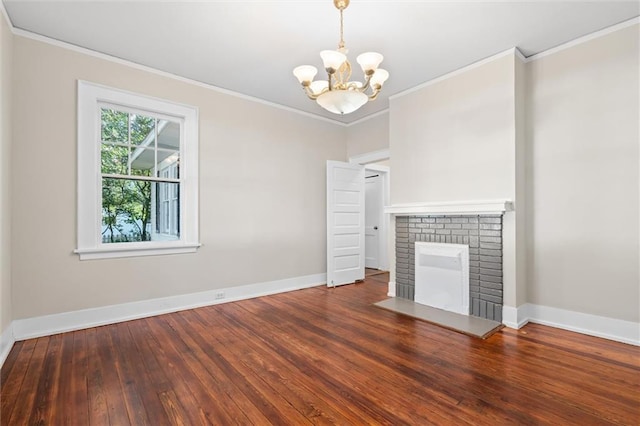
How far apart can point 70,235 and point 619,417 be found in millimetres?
4663

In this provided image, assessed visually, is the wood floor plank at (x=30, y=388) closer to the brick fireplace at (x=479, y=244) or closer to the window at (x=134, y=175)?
the window at (x=134, y=175)

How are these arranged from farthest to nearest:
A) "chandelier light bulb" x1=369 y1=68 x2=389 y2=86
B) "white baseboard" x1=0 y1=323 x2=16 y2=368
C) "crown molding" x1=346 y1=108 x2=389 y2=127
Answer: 1. "crown molding" x1=346 y1=108 x2=389 y2=127
2. "chandelier light bulb" x1=369 y1=68 x2=389 y2=86
3. "white baseboard" x1=0 y1=323 x2=16 y2=368

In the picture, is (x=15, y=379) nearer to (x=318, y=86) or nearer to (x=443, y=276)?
(x=318, y=86)

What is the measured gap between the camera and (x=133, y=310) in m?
3.49

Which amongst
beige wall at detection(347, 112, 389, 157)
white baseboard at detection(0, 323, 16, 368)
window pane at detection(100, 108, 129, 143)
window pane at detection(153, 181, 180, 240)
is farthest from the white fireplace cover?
white baseboard at detection(0, 323, 16, 368)

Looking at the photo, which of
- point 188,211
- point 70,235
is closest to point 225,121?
point 188,211

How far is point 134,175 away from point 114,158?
0.27 metres

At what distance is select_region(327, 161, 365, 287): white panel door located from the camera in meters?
5.18

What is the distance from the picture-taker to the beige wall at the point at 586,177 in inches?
111

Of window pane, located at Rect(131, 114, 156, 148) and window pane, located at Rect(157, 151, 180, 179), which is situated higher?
window pane, located at Rect(131, 114, 156, 148)

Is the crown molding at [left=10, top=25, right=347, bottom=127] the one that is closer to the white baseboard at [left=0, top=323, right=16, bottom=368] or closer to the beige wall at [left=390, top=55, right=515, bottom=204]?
the beige wall at [left=390, top=55, right=515, bottom=204]

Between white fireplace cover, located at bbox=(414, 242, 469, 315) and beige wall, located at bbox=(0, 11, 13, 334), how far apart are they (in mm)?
4217

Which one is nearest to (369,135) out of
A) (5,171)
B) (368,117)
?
(368,117)

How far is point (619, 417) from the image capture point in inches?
69.0
